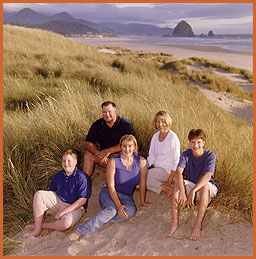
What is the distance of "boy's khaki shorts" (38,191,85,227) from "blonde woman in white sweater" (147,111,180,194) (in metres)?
1.05

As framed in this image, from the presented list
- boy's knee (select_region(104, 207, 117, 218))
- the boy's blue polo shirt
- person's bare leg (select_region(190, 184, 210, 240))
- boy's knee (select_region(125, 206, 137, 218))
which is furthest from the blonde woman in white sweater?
the boy's blue polo shirt

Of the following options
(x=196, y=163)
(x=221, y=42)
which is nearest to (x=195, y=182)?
(x=196, y=163)

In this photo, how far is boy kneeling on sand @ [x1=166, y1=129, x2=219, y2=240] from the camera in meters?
3.62

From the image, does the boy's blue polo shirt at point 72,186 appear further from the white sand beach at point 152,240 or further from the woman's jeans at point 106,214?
the white sand beach at point 152,240

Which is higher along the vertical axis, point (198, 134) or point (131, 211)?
point (198, 134)

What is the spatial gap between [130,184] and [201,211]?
0.95m

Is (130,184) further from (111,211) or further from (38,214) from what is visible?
(38,214)

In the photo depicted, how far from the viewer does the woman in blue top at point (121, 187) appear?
3.75m

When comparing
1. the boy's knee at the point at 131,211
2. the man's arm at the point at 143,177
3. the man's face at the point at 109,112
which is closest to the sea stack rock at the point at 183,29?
the man's face at the point at 109,112

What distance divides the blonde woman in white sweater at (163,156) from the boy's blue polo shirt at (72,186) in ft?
3.09

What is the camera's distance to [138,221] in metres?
3.93

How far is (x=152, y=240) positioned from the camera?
11.7 feet

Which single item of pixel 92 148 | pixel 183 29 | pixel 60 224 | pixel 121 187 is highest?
pixel 183 29

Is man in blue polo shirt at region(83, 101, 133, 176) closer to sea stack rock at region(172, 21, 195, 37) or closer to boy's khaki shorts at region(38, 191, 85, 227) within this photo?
boy's khaki shorts at region(38, 191, 85, 227)
